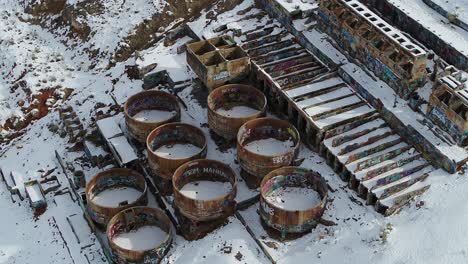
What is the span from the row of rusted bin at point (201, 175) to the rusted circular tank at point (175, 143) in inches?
2.7

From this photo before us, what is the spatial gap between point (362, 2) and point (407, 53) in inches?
443

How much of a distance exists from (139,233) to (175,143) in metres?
7.53

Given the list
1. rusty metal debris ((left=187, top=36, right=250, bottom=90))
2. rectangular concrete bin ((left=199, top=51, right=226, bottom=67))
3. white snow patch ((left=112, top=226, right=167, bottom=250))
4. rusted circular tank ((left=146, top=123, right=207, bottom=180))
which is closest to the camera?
white snow patch ((left=112, top=226, right=167, bottom=250))

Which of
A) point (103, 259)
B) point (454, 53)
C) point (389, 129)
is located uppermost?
point (454, 53)

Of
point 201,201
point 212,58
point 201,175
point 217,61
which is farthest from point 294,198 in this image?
point 212,58

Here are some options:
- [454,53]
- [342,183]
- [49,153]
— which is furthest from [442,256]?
[49,153]

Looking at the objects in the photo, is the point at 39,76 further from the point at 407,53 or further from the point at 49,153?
the point at 407,53

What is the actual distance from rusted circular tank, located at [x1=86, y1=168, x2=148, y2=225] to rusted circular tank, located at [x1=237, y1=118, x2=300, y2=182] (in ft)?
23.2

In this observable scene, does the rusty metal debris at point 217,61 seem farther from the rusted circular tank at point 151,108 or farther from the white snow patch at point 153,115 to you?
the white snow patch at point 153,115

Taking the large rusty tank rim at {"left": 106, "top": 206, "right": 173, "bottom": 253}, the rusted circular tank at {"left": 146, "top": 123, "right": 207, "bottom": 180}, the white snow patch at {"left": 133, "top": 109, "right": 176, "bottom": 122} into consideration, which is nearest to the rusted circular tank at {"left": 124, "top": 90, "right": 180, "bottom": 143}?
the white snow patch at {"left": 133, "top": 109, "right": 176, "bottom": 122}

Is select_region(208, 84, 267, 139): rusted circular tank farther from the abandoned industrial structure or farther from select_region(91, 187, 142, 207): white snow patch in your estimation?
select_region(91, 187, 142, 207): white snow patch

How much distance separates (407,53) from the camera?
139 feet

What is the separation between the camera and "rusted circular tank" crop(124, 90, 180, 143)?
45.8 m

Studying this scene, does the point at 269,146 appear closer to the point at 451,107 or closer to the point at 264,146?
the point at 264,146
